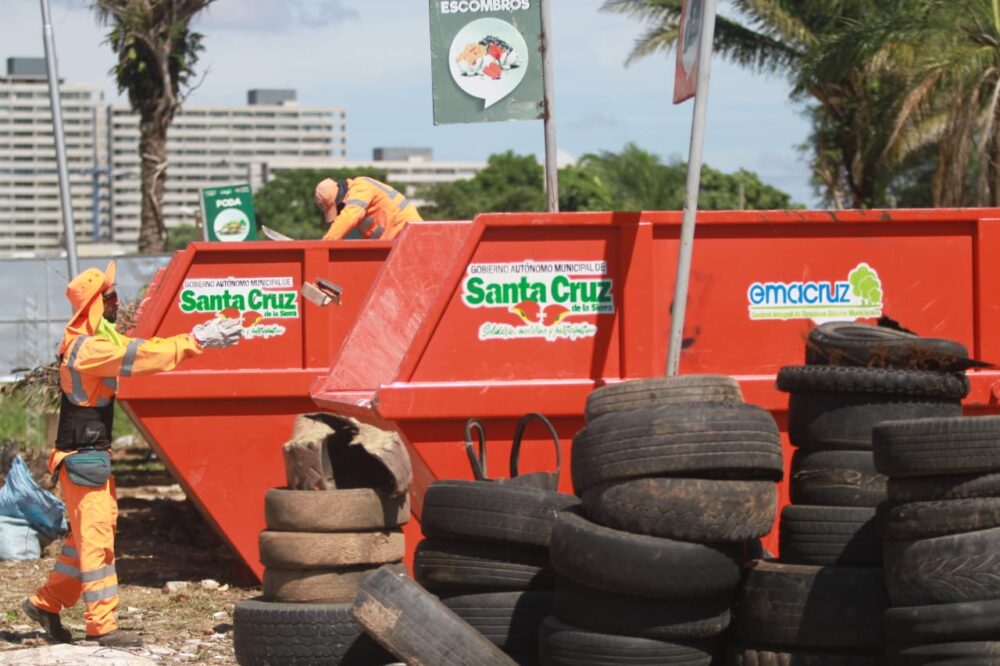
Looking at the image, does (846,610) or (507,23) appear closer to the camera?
(846,610)

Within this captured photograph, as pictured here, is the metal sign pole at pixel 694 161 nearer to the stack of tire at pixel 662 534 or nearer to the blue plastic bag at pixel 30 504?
the stack of tire at pixel 662 534

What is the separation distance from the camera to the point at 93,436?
7.52m

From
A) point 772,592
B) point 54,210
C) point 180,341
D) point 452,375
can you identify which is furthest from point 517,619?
point 54,210

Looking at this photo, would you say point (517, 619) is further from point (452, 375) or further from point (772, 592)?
point (452, 375)

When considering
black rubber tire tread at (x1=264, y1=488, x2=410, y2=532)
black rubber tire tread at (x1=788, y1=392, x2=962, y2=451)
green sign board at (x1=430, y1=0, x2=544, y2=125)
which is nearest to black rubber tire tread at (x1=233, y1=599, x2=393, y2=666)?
black rubber tire tread at (x1=264, y1=488, x2=410, y2=532)

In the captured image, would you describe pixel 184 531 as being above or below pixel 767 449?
below

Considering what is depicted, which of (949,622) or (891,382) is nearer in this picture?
(949,622)

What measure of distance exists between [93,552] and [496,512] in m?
2.39

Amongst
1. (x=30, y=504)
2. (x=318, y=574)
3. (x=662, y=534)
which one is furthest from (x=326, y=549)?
(x=30, y=504)

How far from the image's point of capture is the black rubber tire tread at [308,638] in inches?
243

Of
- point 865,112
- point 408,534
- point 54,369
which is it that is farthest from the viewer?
point 865,112

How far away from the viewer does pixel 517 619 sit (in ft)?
19.8

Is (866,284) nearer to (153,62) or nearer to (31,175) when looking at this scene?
(153,62)

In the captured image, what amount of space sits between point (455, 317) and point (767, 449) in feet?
6.77
